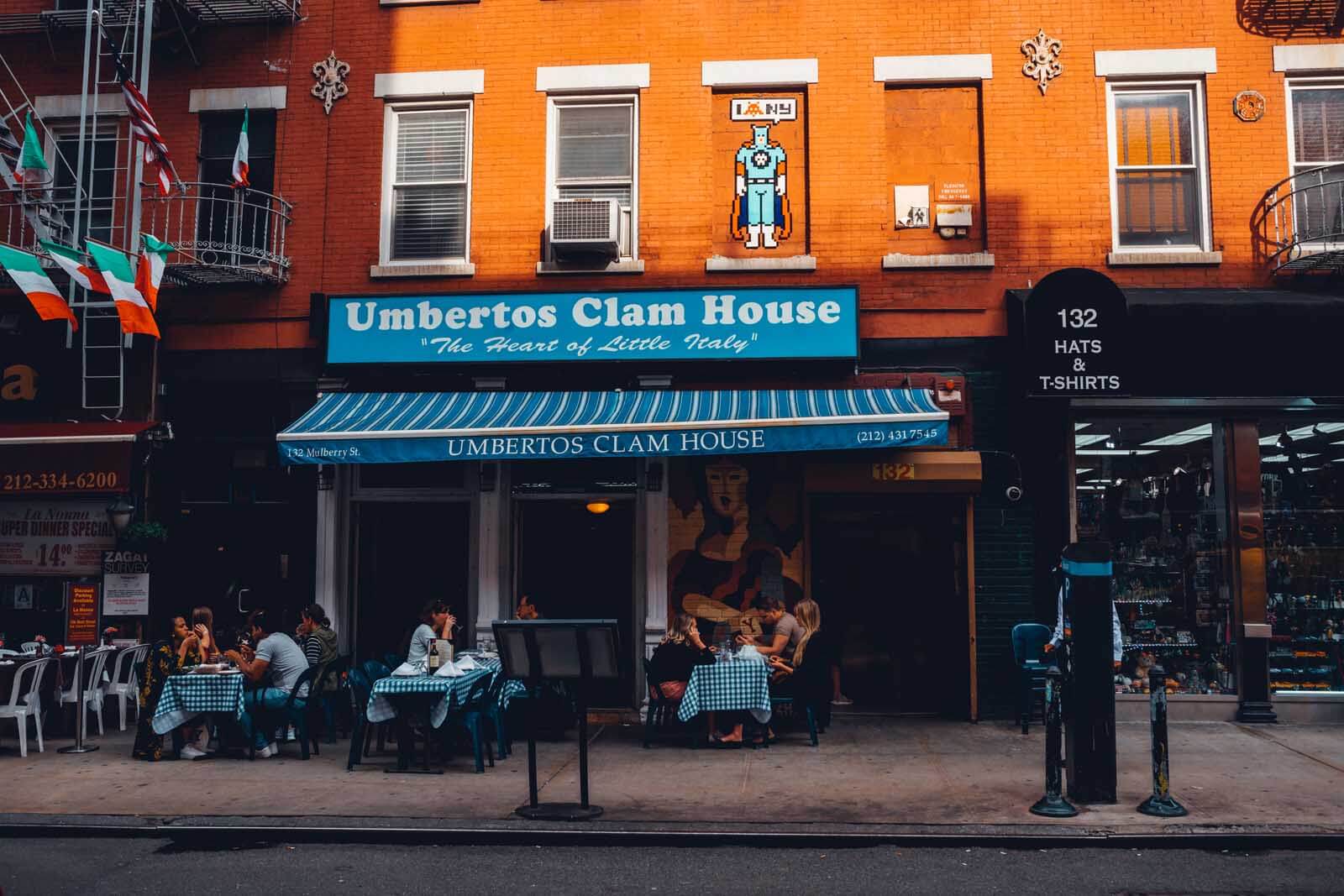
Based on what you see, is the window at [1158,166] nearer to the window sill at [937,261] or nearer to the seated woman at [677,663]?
the window sill at [937,261]

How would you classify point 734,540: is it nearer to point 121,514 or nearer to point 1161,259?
point 1161,259

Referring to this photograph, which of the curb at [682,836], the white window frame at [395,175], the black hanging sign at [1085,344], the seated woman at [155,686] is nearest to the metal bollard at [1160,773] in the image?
the curb at [682,836]

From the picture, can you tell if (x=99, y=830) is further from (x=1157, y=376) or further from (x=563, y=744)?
(x=1157, y=376)

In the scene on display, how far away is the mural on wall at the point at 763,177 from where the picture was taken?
12555mm

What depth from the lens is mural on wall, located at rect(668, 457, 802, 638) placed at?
476 inches

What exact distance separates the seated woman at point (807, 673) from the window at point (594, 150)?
512 centimetres

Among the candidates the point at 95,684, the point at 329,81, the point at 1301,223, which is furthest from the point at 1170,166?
the point at 95,684

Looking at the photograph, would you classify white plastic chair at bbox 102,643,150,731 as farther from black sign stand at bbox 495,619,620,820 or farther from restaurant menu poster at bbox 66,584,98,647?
black sign stand at bbox 495,619,620,820

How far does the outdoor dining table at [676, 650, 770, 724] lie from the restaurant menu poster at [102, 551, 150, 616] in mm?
6477

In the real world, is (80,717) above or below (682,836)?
above

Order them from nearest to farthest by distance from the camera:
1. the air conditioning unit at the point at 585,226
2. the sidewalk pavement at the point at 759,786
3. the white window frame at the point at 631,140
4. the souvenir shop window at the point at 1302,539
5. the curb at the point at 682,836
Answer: the curb at the point at 682,836 → the sidewalk pavement at the point at 759,786 → the souvenir shop window at the point at 1302,539 → the air conditioning unit at the point at 585,226 → the white window frame at the point at 631,140

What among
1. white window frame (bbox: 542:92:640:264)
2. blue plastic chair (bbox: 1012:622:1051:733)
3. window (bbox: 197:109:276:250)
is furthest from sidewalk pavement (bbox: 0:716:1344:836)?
window (bbox: 197:109:276:250)

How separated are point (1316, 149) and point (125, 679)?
45.6 feet

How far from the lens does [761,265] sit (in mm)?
12312
